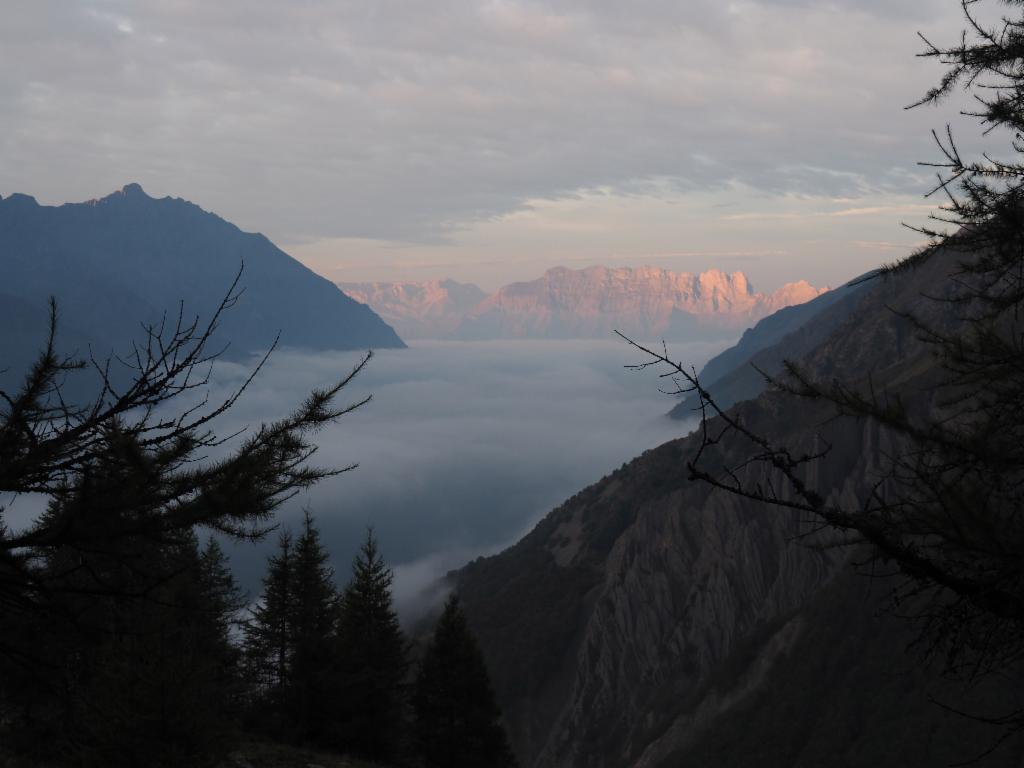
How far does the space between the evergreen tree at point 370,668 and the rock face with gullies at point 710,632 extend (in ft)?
95.7

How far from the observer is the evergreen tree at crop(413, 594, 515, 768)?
27266 millimetres

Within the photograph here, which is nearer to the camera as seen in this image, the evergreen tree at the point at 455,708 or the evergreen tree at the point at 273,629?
the evergreen tree at the point at 273,629

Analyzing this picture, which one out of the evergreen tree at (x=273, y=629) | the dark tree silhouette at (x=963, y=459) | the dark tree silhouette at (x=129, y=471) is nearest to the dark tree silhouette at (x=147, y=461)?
the dark tree silhouette at (x=129, y=471)

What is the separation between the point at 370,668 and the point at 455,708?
3680 millimetres

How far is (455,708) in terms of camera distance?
27484mm

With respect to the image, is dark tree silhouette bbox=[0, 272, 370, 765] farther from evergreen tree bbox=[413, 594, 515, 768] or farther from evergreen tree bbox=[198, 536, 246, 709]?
evergreen tree bbox=[413, 594, 515, 768]

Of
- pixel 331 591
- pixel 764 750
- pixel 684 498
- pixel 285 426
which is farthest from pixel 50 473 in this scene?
pixel 684 498

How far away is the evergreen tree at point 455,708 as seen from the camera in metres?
27.3

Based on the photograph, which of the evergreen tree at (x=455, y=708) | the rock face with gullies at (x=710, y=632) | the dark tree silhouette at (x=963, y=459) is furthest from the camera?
the rock face with gullies at (x=710, y=632)

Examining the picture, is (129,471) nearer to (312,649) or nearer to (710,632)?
(312,649)

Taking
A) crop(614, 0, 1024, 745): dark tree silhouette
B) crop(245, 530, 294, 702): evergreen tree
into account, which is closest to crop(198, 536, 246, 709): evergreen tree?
crop(245, 530, 294, 702): evergreen tree

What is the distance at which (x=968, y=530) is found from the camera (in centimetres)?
470

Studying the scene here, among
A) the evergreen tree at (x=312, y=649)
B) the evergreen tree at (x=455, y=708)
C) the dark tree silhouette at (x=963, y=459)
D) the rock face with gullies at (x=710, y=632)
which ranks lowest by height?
the rock face with gullies at (x=710, y=632)

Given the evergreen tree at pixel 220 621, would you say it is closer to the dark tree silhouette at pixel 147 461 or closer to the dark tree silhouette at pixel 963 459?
the dark tree silhouette at pixel 147 461
